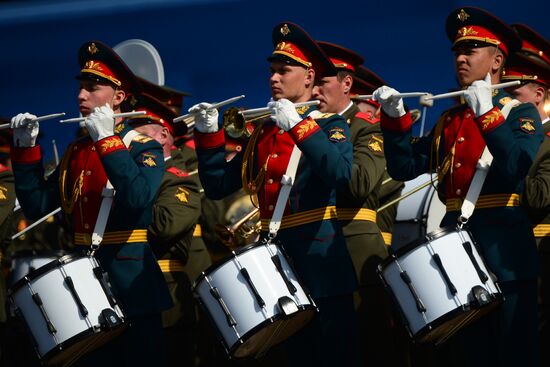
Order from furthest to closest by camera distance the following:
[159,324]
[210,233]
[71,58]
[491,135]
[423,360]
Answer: [71,58] < [210,233] < [423,360] < [159,324] < [491,135]

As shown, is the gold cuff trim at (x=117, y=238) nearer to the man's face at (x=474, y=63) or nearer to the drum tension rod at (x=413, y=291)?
the drum tension rod at (x=413, y=291)

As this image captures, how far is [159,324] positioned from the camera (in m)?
6.76

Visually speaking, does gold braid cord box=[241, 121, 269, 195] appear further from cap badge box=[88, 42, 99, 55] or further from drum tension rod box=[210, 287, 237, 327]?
cap badge box=[88, 42, 99, 55]

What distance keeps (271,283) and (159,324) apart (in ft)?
2.97

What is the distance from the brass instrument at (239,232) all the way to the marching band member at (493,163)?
212 centimetres

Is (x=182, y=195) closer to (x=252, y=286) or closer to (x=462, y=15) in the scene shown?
(x=252, y=286)

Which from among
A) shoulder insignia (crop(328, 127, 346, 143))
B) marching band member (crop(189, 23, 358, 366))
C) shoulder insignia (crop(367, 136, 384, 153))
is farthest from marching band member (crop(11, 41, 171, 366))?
shoulder insignia (crop(367, 136, 384, 153))

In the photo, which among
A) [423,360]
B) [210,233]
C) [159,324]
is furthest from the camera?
[210,233]

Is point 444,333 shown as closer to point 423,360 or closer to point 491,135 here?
point 491,135

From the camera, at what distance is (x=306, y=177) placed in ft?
21.2

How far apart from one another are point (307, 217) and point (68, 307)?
1.26 meters

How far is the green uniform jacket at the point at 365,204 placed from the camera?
704 cm

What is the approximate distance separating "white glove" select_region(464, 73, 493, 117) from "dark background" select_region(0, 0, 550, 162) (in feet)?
10.5

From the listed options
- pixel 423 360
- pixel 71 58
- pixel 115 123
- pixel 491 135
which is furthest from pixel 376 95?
pixel 71 58
